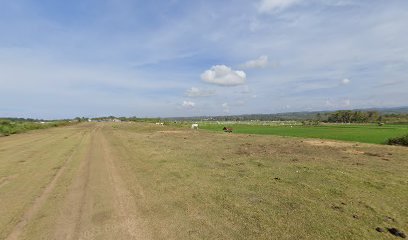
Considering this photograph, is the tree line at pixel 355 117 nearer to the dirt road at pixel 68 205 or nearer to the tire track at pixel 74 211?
the dirt road at pixel 68 205

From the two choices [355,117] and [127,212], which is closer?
[127,212]

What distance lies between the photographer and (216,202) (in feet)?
29.6

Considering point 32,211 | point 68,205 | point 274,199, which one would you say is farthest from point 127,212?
point 274,199

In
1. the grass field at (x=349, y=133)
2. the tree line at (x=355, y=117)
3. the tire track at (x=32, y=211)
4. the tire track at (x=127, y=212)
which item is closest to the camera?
the tire track at (x=127, y=212)

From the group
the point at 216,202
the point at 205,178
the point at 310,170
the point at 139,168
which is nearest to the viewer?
the point at 216,202

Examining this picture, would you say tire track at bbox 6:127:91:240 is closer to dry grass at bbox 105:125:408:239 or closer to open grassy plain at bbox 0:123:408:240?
open grassy plain at bbox 0:123:408:240

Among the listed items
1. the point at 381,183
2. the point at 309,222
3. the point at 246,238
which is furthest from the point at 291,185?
the point at 246,238

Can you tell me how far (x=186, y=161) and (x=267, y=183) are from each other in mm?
6926

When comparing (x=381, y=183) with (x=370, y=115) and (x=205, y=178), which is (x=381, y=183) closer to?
(x=205, y=178)

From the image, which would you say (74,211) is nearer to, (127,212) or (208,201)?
(127,212)

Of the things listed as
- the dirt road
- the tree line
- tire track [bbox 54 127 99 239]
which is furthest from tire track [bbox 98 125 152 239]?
the tree line

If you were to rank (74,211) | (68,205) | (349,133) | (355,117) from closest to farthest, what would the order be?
(74,211)
(68,205)
(349,133)
(355,117)

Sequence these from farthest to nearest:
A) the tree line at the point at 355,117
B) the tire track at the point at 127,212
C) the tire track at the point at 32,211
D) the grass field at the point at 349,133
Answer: the tree line at the point at 355,117 < the grass field at the point at 349,133 < the tire track at the point at 32,211 < the tire track at the point at 127,212

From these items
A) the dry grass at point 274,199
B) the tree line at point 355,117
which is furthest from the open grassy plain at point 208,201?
the tree line at point 355,117
